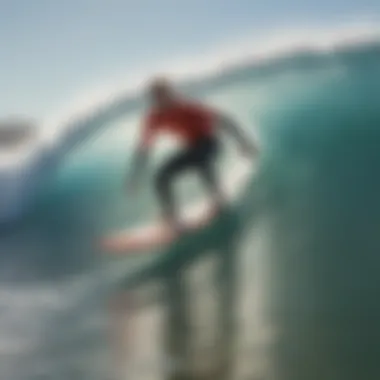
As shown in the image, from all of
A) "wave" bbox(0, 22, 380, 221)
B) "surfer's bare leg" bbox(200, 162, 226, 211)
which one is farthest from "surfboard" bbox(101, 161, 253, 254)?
"wave" bbox(0, 22, 380, 221)

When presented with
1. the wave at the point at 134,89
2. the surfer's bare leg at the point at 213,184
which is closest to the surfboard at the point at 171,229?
the surfer's bare leg at the point at 213,184

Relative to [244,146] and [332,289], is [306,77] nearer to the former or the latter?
[244,146]

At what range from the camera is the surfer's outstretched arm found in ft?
3.71

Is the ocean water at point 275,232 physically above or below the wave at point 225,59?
below

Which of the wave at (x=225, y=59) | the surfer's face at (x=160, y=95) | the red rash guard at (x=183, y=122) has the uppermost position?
the wave at (x=225, y=59)

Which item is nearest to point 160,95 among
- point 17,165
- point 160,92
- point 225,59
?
point 160,92

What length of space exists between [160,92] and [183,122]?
6 centimetres

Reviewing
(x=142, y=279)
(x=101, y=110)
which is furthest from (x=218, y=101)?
(x=142, y=279)

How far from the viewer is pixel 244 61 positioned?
1159mm

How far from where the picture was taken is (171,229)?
1.13 m

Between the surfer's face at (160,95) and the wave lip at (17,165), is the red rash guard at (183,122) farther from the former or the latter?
the wave lip at (17,165)

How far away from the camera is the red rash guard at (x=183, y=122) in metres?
1.14

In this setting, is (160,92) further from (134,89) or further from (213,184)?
(213,184)

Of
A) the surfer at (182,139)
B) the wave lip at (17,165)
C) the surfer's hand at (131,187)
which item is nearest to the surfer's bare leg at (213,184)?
the surfer at (182,139)
